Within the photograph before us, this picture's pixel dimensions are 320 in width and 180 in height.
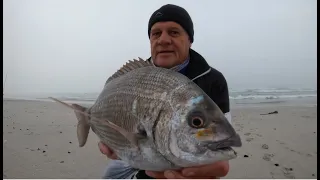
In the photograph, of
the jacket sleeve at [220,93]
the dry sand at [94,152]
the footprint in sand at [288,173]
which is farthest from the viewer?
the dry sand at [94,152]

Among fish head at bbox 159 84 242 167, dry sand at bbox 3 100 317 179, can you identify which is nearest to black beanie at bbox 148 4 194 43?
fish head at bbox 159 84 242 167

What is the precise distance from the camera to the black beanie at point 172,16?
A: 2.56 metres

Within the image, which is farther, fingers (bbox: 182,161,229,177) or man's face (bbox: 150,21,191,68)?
man's face (bbox: 150,21,191,68)

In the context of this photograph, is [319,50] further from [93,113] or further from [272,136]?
[272,136]

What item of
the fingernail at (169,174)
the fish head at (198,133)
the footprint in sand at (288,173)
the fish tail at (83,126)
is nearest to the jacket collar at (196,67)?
the fish tail at (83,126)

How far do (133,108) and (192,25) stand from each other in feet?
4.26

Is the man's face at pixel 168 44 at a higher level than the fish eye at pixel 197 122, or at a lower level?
higher

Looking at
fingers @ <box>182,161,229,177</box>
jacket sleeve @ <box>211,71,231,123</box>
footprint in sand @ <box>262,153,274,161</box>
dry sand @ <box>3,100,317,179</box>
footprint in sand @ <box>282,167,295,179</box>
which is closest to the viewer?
fingers @ <box>182,161,229,177</box>

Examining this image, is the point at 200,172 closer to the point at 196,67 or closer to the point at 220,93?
the point at 220,93

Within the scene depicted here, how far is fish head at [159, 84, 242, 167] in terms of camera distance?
1.46 metres

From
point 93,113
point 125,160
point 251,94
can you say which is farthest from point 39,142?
point 251,94

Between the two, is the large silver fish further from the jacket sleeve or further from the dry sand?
the dry sand

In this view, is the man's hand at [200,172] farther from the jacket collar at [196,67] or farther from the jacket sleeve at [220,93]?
the jacket collar at [196,67]

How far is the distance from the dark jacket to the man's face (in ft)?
0.42
